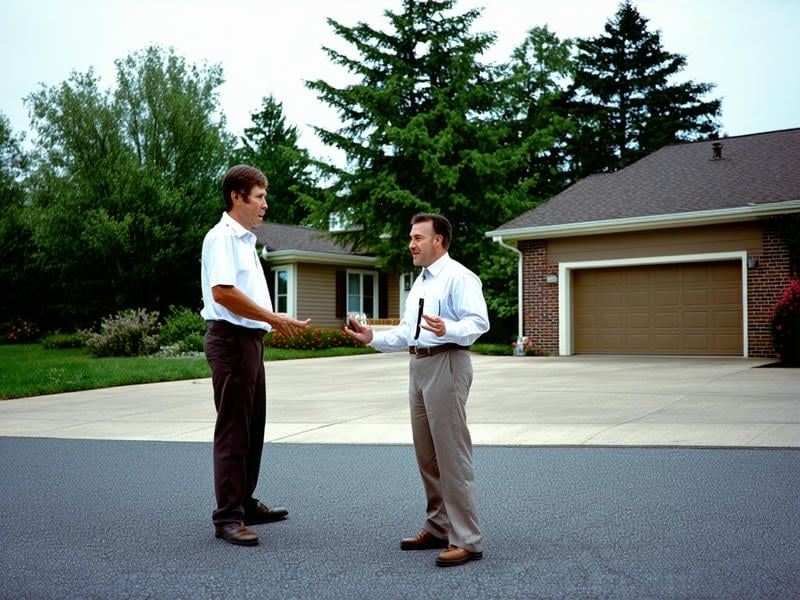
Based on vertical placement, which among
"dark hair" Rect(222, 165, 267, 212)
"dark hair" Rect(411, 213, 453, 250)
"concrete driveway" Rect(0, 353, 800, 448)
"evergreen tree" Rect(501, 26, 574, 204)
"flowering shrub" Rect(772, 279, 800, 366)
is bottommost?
"concrete driveway" Rect(0, 353, 800, 448)

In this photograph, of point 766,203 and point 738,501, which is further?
point 766,203

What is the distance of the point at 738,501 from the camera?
5637 mm

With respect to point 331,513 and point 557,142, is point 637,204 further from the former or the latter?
point 557,142

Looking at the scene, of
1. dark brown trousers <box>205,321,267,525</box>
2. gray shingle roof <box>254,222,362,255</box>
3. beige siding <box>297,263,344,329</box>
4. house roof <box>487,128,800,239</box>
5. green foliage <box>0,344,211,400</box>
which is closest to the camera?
dark brown trousers <box>205,321,267,525</box>

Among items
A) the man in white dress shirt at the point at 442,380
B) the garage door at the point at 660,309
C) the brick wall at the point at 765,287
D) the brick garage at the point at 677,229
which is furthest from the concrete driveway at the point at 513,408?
the man in white dress shirt at the point at 442,380

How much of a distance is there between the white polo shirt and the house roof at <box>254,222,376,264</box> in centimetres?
2351

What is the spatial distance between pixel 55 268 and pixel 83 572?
1119 inches

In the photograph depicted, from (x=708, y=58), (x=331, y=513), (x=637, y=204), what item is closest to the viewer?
(x=331, y=513)

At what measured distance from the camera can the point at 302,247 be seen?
31.3 m

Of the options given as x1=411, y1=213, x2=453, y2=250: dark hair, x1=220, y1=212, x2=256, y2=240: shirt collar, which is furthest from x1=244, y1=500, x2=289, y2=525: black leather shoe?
x1=411, y1=213, x2=453, y2=250: dark hair

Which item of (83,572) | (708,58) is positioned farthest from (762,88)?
(83,572)

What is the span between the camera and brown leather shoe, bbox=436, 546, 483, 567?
14.0 ft

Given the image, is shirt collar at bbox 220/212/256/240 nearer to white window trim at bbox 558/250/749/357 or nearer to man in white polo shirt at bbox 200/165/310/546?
man in white polo shirt at bbox 200/165/310/546

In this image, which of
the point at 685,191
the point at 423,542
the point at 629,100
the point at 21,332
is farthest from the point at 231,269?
the point at 629,100
